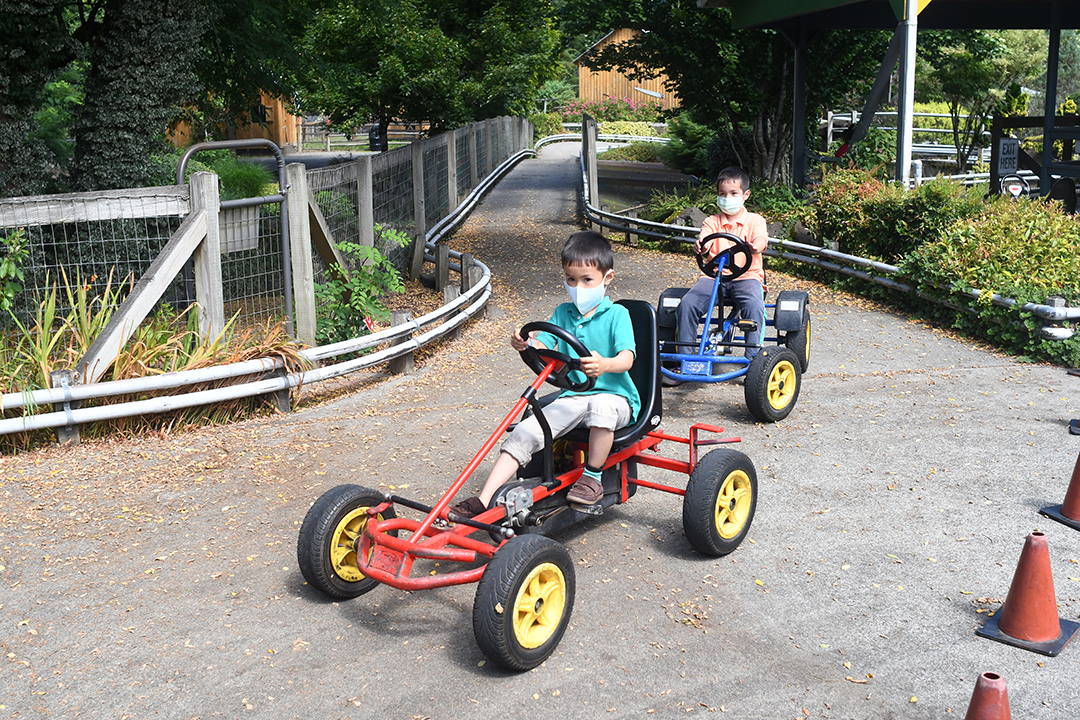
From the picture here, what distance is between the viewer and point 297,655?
393 cm

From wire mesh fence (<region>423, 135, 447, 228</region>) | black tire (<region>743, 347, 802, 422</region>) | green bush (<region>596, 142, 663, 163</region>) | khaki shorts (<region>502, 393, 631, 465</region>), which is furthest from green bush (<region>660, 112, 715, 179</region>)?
khaki shorts (<region>502, 393, 631, 465</region>)

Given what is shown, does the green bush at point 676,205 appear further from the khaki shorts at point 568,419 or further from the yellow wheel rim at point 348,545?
the yellow wheel rim at point 348,545

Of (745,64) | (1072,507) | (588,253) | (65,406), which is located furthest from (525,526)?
(745,64)

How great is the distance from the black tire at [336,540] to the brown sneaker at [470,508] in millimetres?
298

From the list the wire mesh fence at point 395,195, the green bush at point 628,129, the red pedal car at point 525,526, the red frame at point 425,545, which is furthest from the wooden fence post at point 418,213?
the green bush at point 628,129

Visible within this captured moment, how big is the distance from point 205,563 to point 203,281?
9.53 feet

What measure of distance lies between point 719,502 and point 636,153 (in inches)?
1100

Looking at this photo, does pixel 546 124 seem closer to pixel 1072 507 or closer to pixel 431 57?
pixel 431 57

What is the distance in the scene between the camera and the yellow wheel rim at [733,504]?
479 cm

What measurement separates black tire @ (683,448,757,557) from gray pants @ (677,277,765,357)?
245 centimetres

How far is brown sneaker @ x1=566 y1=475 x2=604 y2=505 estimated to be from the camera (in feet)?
15.2

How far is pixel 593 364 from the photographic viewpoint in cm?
435

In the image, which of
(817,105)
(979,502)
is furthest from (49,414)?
(817,105)

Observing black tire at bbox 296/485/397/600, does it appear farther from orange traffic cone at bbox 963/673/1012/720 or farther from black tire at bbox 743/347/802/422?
black tire at bbox 743/347/802/422
